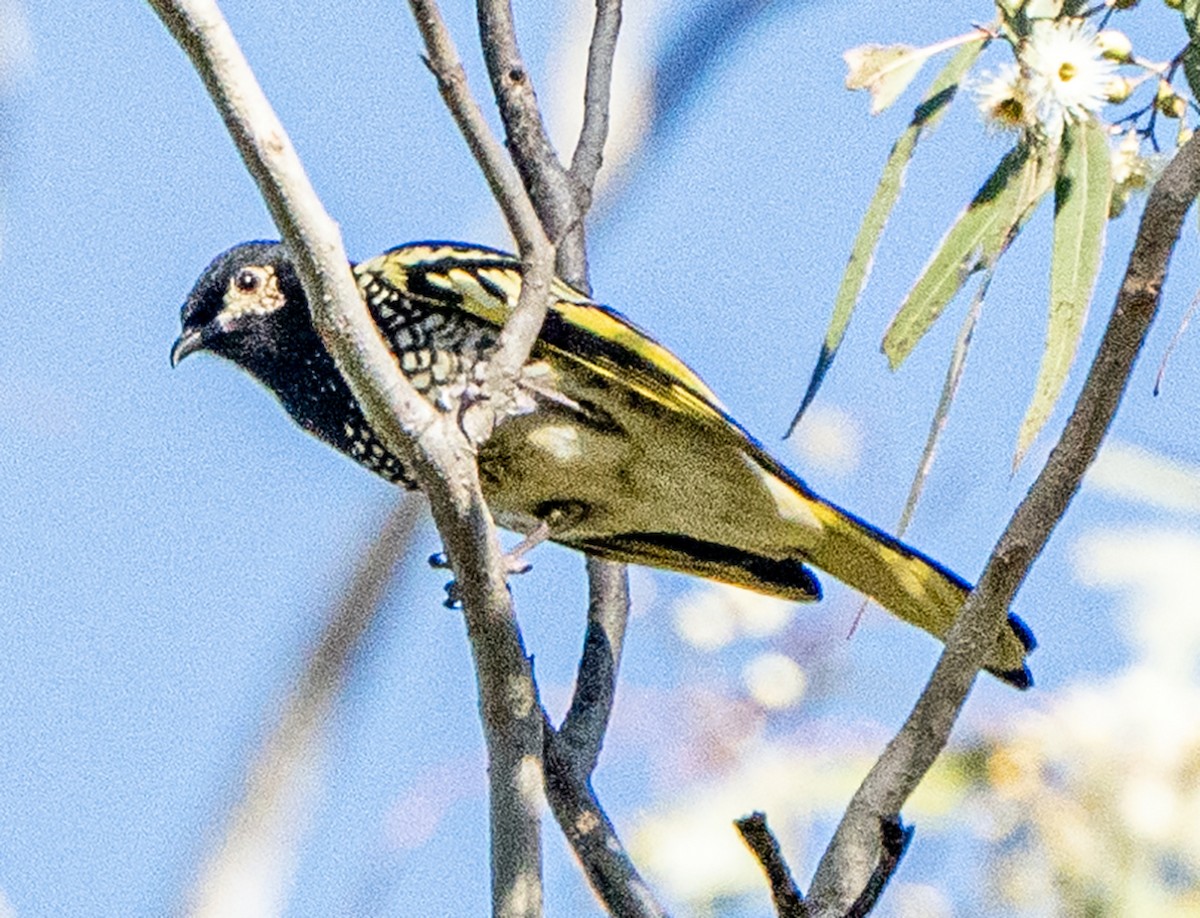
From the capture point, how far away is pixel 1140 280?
6.87 ft

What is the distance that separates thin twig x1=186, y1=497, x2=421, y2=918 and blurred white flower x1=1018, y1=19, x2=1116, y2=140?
314cm

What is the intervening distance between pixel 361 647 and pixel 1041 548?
3735 millimetres

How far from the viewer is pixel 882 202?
312 cm

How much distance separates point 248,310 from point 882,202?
1810 millimetres

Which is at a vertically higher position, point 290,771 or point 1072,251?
point 1072,251

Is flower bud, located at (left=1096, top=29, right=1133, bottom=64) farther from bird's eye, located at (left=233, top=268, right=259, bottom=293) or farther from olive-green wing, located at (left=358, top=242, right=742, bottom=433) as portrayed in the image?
bird's eye, located at (left=233, top=268, right=259, bottom=293)

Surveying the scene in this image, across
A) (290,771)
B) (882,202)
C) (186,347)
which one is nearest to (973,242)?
(882,202)

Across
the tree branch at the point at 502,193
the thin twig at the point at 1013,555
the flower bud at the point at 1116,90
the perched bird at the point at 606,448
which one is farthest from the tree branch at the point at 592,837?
the flower bud at the point at 1116,90

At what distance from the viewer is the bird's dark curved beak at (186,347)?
446 centimetres

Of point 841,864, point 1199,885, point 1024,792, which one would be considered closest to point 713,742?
point 1024,792

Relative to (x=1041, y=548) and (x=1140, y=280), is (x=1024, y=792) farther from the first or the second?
(x=1140, y=280)

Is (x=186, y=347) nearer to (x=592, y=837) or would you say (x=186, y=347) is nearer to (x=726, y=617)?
(x=726, y=617)

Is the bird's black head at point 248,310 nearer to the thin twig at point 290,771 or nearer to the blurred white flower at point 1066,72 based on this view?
the thin twig at point 290,771

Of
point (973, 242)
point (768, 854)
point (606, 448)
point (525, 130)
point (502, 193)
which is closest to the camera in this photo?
point (768, 854)
